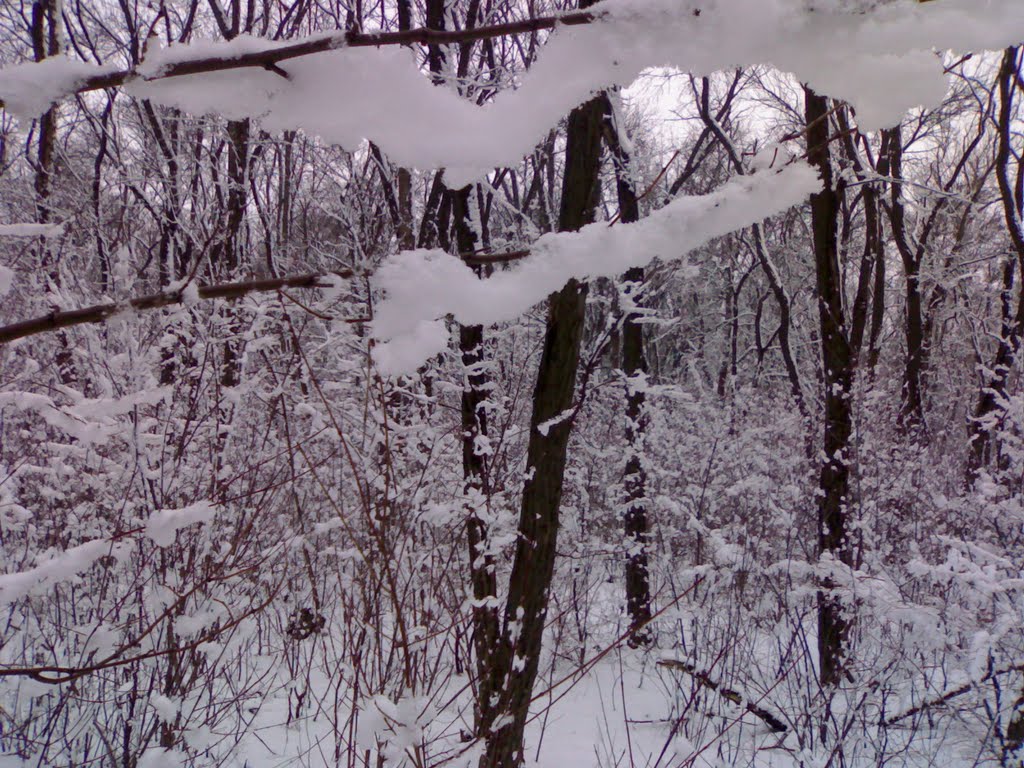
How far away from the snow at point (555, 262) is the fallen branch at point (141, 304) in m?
0.07

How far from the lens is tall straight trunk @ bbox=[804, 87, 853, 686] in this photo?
3.94 metres

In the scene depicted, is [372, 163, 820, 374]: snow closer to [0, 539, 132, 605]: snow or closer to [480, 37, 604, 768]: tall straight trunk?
[0, 539, 132, 605]: snow

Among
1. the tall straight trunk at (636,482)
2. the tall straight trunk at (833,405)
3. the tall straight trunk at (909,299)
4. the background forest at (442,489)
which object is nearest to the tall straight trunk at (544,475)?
the background forest at (442,489)

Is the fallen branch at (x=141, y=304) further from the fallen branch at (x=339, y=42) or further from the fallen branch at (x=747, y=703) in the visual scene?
the fallen branch at (x=747, y=703)

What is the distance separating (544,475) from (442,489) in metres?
2.66

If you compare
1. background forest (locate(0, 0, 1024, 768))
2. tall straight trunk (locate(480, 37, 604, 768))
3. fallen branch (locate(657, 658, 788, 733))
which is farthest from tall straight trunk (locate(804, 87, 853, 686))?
tall straight trunk (locate(480, 37, 604, 768))

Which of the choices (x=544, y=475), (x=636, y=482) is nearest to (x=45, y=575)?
(x=544, y=475)

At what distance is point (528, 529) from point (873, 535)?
505cm

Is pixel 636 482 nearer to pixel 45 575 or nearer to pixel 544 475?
pixel 544 475

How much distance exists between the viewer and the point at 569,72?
67 centimetres

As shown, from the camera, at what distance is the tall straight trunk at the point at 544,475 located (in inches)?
95.5

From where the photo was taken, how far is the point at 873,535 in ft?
20.3

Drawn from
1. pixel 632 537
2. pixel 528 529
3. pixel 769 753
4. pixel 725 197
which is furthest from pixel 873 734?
pixel 725 197

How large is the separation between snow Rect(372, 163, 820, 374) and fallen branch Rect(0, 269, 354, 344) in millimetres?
72
